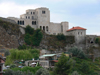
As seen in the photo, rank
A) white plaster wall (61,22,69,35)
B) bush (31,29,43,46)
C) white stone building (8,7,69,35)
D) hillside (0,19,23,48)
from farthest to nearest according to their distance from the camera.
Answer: white plaster wall (61,22,69,35) < white stone building (8,7,69,35) < bush (31,29,43,46) < hillside (0,19,23,48)

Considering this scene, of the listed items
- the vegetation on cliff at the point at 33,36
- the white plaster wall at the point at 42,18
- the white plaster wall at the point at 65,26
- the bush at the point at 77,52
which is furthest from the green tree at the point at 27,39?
the white plaster wall at the point at 65,26

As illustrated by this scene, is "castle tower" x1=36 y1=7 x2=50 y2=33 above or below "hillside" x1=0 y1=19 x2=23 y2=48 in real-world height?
above

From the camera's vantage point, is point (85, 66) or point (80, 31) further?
point (80, 31)

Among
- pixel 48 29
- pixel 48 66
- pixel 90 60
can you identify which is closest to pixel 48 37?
pixel 48 29

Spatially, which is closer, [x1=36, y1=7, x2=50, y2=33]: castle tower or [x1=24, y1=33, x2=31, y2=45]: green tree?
[x1=24, y1=33, x2=31, y2=45]: green tree

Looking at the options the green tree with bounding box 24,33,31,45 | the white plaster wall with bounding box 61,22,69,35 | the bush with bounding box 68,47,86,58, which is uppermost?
the white plaster wall with bounding box 61,22,69,35

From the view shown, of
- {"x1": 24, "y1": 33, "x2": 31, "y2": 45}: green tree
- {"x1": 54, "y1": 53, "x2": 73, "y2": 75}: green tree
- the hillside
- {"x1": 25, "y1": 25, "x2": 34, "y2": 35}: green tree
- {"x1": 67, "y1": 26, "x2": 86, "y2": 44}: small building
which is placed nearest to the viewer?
{"x1": 54, "y1": 53, "x2": 73, "y2": 75}: green tree

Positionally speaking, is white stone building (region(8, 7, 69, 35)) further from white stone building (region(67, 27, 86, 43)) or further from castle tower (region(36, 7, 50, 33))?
white stone building (region(67, 27, 86, 43))

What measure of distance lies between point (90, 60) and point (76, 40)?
8774mm

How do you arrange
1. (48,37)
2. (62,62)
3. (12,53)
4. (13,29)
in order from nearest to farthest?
1. (62,62)
2. (12,53)
3. (13,29)
4. (48,37)

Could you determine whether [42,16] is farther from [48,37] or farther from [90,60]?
[90,60]

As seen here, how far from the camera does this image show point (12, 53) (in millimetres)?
49531

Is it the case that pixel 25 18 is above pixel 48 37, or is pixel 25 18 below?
above

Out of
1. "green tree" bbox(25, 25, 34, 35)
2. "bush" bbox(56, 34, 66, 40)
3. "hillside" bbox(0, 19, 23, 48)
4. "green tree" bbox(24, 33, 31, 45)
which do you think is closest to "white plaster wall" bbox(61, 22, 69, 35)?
"bush" bbox(56, 34, 66, 40)
